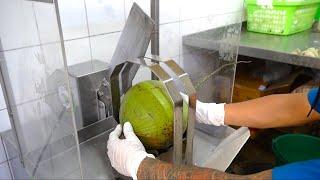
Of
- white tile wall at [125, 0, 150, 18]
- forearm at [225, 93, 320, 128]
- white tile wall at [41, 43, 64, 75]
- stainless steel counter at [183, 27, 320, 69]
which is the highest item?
white tile wall at [125, 0, 150, 18]

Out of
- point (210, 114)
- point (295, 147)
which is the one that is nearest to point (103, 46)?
point (210, 114)

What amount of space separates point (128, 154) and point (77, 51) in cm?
51

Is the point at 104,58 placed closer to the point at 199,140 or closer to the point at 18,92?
the point at 18,92

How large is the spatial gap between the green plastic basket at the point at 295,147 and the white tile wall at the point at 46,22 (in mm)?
1449

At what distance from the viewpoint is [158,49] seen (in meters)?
1.24

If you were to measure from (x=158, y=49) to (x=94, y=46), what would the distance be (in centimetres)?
31

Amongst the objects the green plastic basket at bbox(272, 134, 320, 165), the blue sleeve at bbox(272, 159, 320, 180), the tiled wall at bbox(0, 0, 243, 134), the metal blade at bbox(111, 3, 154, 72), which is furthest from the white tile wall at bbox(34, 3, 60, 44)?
the green plastic basket at bbox(272, 134, 320, 165)

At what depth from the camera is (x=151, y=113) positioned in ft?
2.09

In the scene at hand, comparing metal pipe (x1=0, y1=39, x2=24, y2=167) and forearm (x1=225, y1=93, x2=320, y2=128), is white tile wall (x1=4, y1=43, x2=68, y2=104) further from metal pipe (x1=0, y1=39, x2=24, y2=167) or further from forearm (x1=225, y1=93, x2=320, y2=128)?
forearm (x1=225, y1=93, x2=320, y2=128)

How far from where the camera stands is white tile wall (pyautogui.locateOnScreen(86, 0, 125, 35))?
3.36ft

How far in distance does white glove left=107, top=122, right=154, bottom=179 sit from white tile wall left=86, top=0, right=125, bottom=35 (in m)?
0.52

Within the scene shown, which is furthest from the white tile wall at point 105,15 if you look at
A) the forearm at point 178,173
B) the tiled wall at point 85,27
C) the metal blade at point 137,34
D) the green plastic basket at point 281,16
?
the green plastic basket at point 281,16

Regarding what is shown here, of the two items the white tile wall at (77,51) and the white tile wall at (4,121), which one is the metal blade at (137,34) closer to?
the white tile wall at (77,51)

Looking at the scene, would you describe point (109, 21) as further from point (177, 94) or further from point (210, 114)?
point (177, 94)
